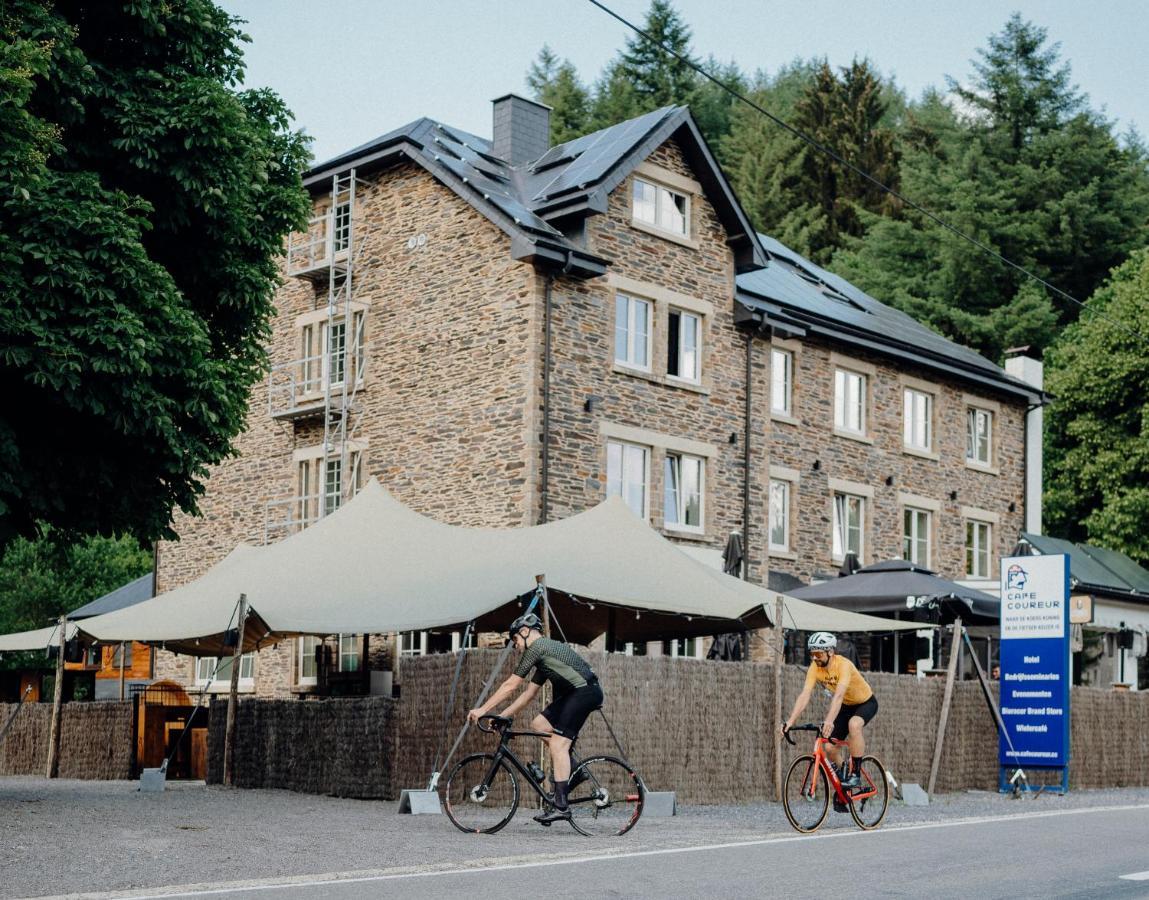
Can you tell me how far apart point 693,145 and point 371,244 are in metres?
6.17

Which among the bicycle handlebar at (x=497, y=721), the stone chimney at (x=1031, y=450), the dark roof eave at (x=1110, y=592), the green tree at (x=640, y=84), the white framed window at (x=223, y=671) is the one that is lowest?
the white framed window at (x=223, y=671)

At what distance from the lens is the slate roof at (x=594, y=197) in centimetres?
2806

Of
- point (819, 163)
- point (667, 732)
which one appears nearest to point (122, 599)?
point (667, 732)

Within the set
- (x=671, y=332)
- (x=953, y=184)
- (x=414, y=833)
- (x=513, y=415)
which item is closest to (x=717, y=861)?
(x=414, y=833)

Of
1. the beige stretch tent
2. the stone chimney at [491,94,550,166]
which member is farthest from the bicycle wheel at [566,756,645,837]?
the stone chimney at [491,94,550,166]

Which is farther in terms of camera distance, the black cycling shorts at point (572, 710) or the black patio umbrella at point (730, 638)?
the black patio umbrella at point (730, 638)

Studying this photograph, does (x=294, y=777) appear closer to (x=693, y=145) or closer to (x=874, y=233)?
(x=693, y=145)

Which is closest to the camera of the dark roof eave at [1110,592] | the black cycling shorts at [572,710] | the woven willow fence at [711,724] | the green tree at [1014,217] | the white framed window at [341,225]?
the black cycling shorts at [572,710]

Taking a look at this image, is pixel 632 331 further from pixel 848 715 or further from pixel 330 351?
pixel 848 715

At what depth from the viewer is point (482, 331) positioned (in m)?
28.1

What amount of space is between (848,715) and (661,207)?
17262 millimetres

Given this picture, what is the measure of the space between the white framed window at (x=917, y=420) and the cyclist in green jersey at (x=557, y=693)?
2301 centimetres

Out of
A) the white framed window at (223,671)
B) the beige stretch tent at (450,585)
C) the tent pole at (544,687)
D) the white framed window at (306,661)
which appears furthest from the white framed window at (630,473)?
the tent pole at (544,687)

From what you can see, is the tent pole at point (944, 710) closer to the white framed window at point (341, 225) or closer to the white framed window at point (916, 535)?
the white framed window at point (916, 535)
